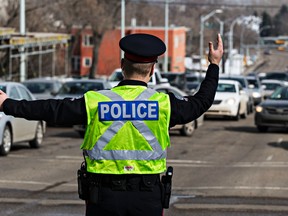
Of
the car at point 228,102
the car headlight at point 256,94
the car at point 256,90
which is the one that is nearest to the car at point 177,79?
the car at point 256,90

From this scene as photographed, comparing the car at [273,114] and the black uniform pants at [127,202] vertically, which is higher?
the black uniform pants at [127,202]

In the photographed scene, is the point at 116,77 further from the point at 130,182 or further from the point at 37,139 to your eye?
the point at 130,182

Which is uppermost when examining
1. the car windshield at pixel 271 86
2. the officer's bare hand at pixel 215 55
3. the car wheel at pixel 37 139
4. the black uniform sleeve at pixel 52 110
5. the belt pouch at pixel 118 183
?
the officer's bare hand at pixel 215 55

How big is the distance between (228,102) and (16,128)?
15.4 metres

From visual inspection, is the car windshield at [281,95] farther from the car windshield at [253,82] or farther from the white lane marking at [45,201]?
the car windshield at [253,82]

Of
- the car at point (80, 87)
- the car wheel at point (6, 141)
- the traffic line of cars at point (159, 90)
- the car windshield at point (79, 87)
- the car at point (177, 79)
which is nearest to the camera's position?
the car wheel at point (6, 141)

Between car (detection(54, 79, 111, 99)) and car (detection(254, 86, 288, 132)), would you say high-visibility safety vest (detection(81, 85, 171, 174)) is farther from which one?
car (detection(54, 79, 111, 99))

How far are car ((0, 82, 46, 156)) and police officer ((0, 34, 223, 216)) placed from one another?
12606mm

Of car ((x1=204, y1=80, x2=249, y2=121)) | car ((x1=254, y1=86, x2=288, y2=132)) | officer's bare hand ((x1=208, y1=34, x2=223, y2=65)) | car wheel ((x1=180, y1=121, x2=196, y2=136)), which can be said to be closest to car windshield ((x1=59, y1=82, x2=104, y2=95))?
car wheel ((x1=180, y1=121, x2=196, y2=136))

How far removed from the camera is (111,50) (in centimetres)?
9025

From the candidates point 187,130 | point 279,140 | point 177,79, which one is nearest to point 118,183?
point 279,140

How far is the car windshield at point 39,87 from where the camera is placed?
31.4 metres

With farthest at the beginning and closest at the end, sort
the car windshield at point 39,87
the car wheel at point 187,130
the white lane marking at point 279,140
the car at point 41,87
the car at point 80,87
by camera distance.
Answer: the car windshield at point 39,87
the car at point 41,87
the car at point 80,87
the car wheel at point 187,130
the white lane marking at point 279,140

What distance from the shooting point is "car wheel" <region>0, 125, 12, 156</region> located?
18.4 meters
